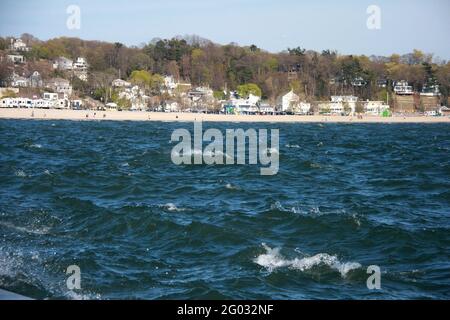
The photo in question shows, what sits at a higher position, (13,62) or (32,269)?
(13,62)

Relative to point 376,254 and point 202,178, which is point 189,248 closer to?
point 376,254

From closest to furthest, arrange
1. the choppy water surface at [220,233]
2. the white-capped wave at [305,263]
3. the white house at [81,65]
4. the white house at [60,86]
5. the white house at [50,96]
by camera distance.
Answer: the choppy water surface at [220,233], the white-capped wave at [305,263], the white house at [50,96], the white house at [60,86], the white house at [81,65]

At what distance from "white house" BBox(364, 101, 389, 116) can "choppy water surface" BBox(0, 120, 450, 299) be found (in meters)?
149

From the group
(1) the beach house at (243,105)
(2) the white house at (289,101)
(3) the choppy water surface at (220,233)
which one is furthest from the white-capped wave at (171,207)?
(2) the white house at (289,101)

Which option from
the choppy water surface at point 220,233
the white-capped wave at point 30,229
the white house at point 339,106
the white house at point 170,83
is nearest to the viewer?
the choppy water surface at point 220,233

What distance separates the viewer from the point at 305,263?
46.4ft

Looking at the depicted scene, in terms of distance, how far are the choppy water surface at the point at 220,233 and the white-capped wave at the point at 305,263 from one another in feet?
0.07

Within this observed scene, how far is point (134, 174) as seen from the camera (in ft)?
93.1

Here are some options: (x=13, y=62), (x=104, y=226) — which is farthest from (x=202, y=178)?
(x=13, y=62)

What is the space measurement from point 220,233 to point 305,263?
3464 mm

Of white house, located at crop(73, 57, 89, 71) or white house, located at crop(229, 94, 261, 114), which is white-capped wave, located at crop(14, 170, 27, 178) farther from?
white house, located at crop(73, 57, 89, 71)

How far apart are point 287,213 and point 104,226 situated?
549 centimetres

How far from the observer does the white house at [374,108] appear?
175 metres

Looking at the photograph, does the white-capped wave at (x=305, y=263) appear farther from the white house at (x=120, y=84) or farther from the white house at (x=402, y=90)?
the white house at (x=402, y=90)
